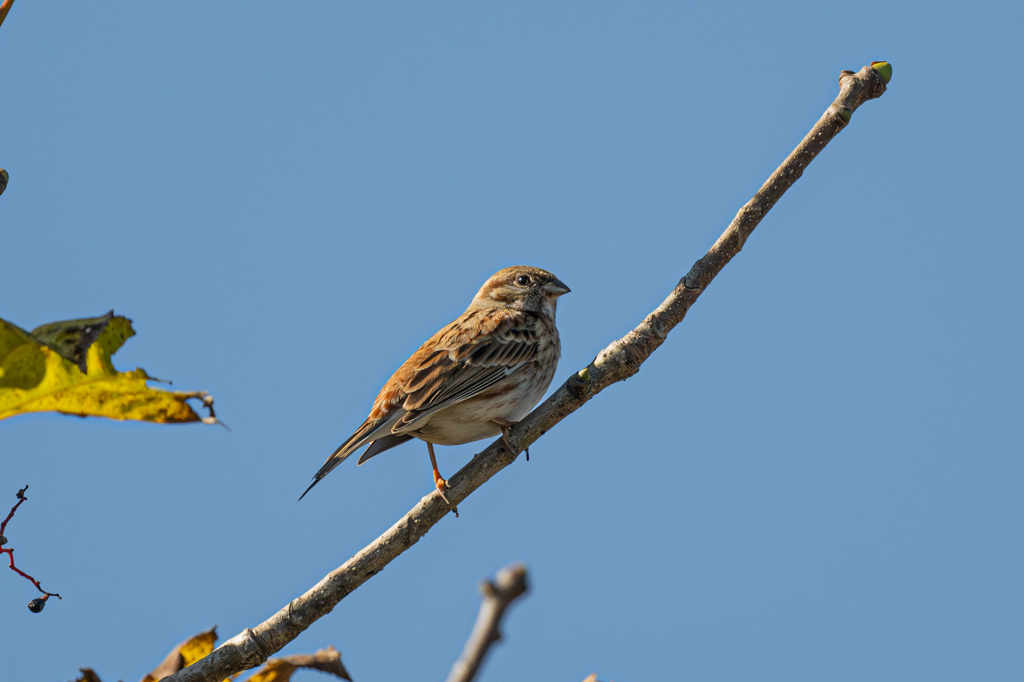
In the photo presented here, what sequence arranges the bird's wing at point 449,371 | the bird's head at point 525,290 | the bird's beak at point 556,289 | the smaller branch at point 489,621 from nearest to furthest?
the smaller branch at point 489,621
the bird's wing at point 449,371
the bird's head at point 525,290
the bird's beak at point 556,289

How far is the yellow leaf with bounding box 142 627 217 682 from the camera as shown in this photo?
4.38 m

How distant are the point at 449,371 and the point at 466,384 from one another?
276 millimetres

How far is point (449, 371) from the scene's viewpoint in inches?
332

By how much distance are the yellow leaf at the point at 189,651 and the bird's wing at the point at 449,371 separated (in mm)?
2466

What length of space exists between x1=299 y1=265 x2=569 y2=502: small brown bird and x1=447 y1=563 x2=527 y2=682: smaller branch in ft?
17.8

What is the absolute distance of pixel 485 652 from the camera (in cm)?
155

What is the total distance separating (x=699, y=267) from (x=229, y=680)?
→ 3102 mm

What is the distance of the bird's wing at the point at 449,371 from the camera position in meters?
7.75

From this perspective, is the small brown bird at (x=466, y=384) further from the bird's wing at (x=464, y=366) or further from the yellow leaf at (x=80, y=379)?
the yellow leaf at (x=80, y=379)

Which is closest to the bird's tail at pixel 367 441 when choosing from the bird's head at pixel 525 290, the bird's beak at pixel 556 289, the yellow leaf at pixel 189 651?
the yellow leaf at pixel 189 651

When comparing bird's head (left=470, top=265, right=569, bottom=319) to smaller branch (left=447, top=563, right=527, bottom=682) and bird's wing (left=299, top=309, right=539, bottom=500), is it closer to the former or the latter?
bird's wing (left=299, top=309, right=539, bottom=500)

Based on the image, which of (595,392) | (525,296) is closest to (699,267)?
(595,392)

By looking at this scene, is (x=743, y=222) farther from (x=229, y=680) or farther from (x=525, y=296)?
(x=525, y=296)

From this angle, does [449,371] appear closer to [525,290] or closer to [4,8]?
[525,290]
